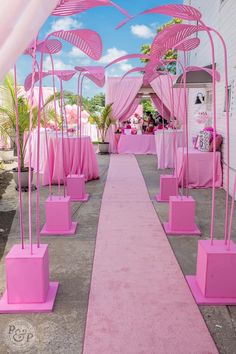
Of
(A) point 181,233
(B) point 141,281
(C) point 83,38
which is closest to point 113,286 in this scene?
(B) point 141,281

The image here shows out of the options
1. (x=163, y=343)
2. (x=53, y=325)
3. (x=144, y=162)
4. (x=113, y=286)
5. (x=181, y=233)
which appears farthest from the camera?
(x=144, y=162)

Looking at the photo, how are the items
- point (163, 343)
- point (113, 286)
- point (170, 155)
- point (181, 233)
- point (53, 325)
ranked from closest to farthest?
point (163, 343) < point (53, 325) < point (113, 286) < point (181, 233) < point (170, 155)

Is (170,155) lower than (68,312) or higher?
higher

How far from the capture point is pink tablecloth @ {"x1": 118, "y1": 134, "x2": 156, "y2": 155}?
1127 cm

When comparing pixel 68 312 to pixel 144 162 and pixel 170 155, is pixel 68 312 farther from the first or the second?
pixel 144 162

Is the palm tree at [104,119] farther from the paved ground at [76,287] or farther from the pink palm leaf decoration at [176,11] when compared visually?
the pink palm leaf decoration at [176,11]

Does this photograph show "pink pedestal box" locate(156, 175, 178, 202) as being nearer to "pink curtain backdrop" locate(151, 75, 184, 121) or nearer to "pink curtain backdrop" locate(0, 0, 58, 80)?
"pink curtain backdrop" locate(0, 0, 58, 80)

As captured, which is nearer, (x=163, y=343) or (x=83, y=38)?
(x=163, y=343)

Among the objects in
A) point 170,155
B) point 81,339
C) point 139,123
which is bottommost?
point 81,339

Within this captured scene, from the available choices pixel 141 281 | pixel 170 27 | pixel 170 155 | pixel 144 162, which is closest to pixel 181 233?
pixel 141 281

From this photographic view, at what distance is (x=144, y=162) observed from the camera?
9445mm

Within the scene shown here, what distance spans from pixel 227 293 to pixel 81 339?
1.07 metres

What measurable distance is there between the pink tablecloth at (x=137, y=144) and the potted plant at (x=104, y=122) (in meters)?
0.49

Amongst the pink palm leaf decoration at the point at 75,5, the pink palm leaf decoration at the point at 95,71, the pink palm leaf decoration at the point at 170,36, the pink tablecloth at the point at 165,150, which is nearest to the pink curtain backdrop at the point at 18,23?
the pink palm leaf decoration at the point at 75,5
